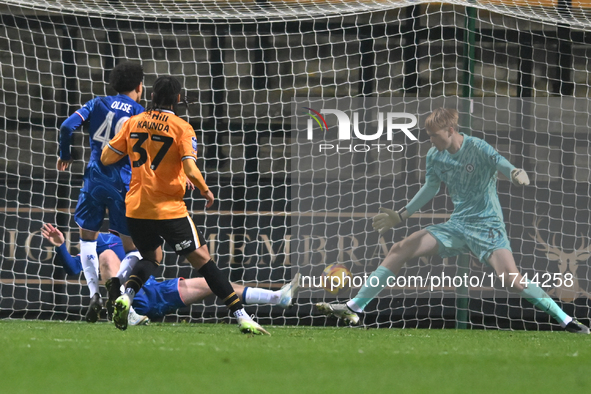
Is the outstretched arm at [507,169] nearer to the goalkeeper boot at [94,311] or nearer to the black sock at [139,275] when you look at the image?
the black sock at [139,275]

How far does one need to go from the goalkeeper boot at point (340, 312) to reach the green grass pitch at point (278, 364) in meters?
1.00

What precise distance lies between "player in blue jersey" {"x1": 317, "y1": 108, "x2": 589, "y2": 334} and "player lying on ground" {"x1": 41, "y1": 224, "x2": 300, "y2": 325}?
41 cm

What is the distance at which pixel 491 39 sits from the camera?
6.71 meters

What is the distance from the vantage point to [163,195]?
184 inches

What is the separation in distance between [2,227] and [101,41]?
1680 millimetres

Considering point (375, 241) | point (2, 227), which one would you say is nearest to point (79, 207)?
point (2, 227)

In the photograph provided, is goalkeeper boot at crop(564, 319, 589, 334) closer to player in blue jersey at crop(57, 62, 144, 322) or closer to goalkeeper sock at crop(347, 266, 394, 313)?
goalkeeper sock at crop(347, 266, 394, 313)

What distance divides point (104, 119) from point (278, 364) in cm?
288

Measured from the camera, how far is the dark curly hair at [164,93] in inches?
188

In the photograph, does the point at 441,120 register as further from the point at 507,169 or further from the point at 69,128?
the point at 69,128

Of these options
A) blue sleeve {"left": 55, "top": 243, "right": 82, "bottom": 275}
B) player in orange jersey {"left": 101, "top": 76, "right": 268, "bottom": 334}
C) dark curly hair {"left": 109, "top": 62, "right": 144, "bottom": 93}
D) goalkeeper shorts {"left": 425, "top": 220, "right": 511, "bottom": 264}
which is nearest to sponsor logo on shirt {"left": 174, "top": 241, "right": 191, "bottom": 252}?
player in orange jersey {"left": 101, "top": 76, "right": 268, "bottom": 334}

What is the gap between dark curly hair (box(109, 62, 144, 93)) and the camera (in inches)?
221

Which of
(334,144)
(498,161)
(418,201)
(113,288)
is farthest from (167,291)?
(498,161)

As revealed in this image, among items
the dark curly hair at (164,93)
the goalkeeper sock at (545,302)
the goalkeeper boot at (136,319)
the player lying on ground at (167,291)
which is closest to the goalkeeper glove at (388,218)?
the player lying on ground at (167,291)
